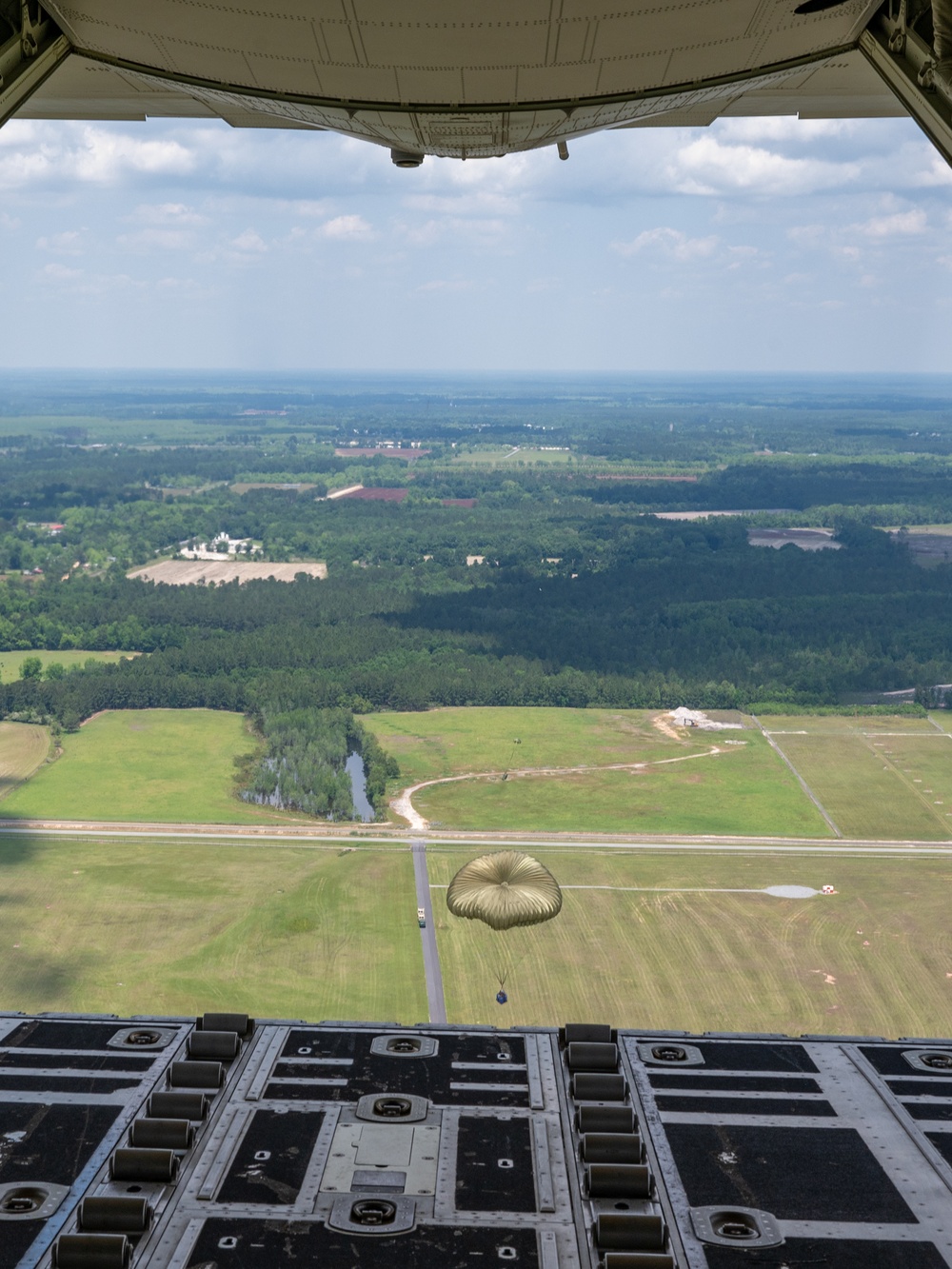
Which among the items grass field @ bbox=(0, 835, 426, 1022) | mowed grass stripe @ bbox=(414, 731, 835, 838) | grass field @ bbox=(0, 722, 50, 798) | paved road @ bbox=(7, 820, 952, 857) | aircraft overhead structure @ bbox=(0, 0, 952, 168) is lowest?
grass field @ bbox=(0, 722, 50, 798)

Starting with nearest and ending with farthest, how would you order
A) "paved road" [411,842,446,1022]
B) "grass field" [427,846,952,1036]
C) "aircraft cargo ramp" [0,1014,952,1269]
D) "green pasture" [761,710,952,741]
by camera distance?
"aircraft cargo ramp" [0,1014,952,1269] < "grass field" [427,846,952,1036] < "paved road" [411,842,446,1022] < "green pasture" [761,710,952,741]

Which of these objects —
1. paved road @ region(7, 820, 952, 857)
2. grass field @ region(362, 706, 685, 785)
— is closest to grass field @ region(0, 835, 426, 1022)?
paved road @ region(7, 820, 952, 857)

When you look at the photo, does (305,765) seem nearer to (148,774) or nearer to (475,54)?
(148,774)

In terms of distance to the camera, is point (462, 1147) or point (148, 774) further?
point (148, 774)

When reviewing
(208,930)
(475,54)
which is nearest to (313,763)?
(208,930)

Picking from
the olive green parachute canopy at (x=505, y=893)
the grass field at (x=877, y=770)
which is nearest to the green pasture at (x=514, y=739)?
the grass field at (x=877, y=770)

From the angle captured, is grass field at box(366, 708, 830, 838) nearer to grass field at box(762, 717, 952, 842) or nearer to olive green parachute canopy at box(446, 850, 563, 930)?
grass field at box(762, 717, 952, 842)
